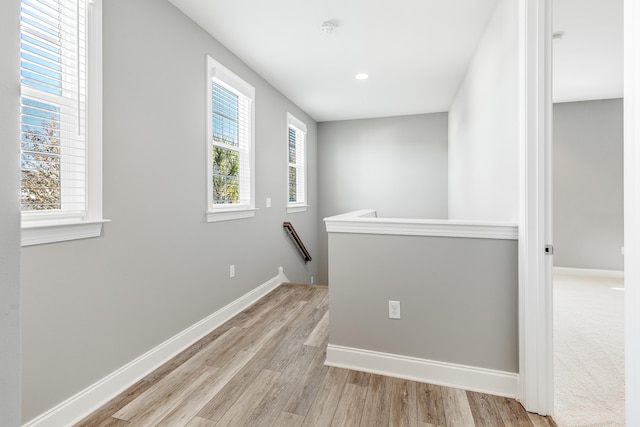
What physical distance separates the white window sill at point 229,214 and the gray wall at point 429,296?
120cm

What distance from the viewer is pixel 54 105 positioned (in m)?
1.60

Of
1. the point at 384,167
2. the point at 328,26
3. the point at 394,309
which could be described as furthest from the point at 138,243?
the point at 384,167

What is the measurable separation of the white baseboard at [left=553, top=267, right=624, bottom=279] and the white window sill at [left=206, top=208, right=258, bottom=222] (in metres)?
4.70

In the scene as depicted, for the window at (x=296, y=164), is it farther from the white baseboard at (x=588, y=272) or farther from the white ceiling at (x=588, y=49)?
A: the white baseboard at (x=588, y=272)

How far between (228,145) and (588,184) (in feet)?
17.0

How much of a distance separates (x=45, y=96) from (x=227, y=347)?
195 centimetres

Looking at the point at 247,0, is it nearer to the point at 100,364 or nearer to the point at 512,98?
the point at 512,98

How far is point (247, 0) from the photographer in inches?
90.3

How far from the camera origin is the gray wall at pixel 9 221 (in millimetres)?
439

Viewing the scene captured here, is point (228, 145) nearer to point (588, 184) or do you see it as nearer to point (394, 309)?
point (394, 309)

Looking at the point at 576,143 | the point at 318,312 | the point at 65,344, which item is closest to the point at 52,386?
the point at 65,344

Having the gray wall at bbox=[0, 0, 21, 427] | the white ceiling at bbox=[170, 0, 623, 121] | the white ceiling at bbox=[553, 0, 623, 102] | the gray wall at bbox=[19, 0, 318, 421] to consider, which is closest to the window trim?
the white ceiling at bbox=[170, 0, 623, 121]

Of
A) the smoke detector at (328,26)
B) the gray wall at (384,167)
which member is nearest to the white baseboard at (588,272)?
the gray wall at (384,167)

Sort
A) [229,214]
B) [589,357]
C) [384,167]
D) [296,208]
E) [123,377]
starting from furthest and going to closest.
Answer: [384,167]
[296,208]
[229,214]
[589,357]
[123,377]
